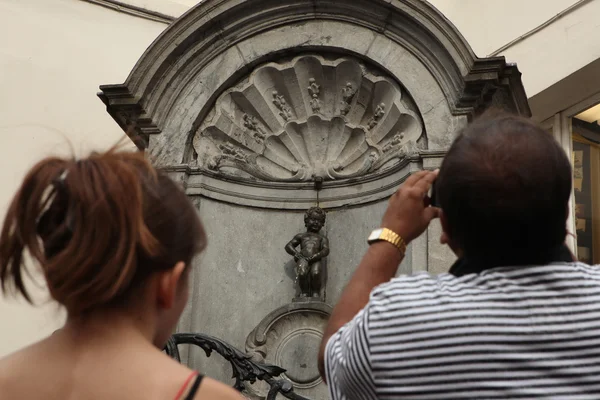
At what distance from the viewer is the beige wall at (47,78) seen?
6.99m

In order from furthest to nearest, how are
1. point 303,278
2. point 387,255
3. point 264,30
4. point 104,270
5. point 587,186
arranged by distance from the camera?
point 587,186 < point 264,30 < point 303,278 < point 387,255 < point 104,270

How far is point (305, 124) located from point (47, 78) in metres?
2.91

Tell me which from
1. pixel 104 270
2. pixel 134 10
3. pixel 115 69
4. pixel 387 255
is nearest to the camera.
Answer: pixel 104 270

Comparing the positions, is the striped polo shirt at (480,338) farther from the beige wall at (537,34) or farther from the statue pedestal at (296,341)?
the beige wall at (537,34)

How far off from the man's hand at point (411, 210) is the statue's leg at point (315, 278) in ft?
11.7

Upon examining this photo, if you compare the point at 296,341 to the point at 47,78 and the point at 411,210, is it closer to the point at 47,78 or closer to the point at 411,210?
the point at 411,210

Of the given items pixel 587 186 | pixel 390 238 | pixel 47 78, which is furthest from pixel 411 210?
pixel 47 78

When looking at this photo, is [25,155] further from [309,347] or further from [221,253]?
[309,347]

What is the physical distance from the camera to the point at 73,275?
119cm

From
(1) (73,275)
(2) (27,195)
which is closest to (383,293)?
(1) (73,275)

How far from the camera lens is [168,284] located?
1.26m

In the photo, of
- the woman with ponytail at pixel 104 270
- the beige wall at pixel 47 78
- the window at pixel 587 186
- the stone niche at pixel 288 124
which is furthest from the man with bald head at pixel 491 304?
the beige wall at pixel 47 78

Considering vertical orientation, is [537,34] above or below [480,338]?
above

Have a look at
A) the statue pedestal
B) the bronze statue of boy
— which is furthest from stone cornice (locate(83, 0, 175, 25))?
the statue pedestal
